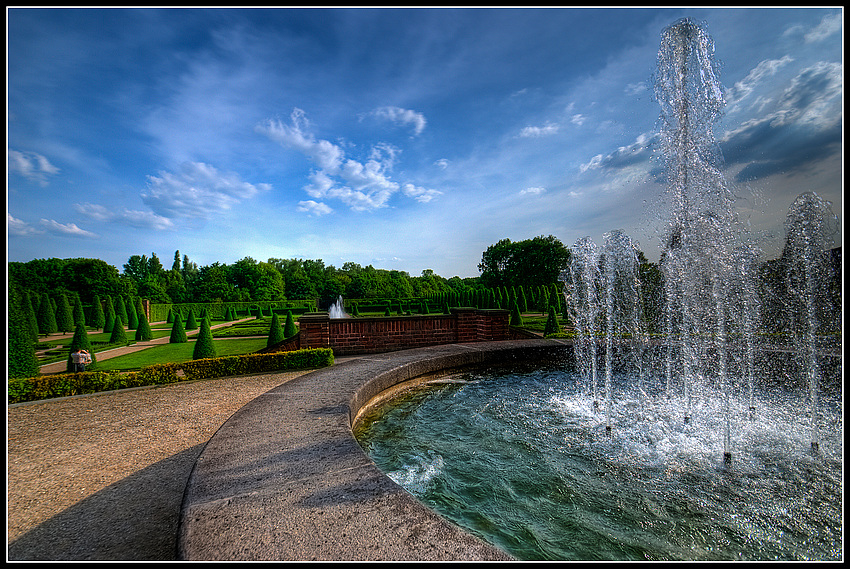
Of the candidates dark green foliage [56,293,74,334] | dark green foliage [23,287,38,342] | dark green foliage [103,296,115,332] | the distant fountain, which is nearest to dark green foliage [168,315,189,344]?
dark green foliage [23,287,38,342]

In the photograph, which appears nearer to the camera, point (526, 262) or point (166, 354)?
point (166, 354)

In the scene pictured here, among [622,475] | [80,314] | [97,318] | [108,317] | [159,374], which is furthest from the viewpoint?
[97,318]

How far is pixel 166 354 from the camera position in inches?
502

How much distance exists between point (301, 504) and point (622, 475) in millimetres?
2857

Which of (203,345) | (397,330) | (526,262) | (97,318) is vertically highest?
(526,262)

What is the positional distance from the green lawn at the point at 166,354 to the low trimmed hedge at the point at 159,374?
11.1ft

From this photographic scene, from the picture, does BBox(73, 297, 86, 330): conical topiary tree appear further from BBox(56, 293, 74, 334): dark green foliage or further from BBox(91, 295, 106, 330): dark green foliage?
BBox(91, 295, 106, 330): dark green foliage

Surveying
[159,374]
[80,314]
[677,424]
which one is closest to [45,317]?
[80,314]

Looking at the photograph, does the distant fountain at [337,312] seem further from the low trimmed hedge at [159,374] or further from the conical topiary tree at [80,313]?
the low trimmed hedge at [159,374]

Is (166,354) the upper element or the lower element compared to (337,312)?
lower

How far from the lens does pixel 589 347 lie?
9.35 meters

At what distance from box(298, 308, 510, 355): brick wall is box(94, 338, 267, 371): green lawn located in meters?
4.21

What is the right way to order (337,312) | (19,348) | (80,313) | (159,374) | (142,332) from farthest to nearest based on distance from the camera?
(337,312)
(142,332)
(80,313)
(159,374)
(19,348)

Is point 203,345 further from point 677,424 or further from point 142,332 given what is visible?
point 677,424
